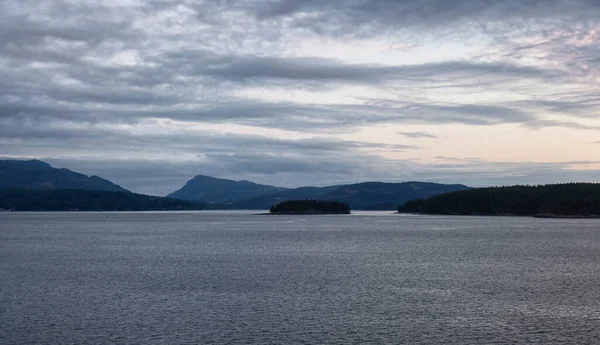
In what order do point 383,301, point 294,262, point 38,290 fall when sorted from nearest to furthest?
1. point 383,301
2. point 38,290
3. point 294,262

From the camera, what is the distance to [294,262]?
290 ft

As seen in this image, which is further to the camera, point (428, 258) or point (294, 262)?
point (428, 258)

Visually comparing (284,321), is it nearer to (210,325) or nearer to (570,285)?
(210,325)

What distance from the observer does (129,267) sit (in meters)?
82.1

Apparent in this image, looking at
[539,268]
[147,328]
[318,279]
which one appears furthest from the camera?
[539,268]

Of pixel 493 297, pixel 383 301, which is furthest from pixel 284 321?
pixel 493 297

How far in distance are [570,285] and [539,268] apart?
17.5 metres

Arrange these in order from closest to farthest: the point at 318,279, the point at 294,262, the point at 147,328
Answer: the point at 147,328 → the point at 318,279 → the point at 294,262

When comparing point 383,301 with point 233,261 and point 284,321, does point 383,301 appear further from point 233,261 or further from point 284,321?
point 233,261

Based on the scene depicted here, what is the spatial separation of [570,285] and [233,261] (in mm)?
46264

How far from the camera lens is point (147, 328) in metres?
42.6

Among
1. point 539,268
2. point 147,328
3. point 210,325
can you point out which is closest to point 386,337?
point 210,325

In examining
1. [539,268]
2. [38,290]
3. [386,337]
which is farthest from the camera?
[539,268]

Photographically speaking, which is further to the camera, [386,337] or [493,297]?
[493,297]
